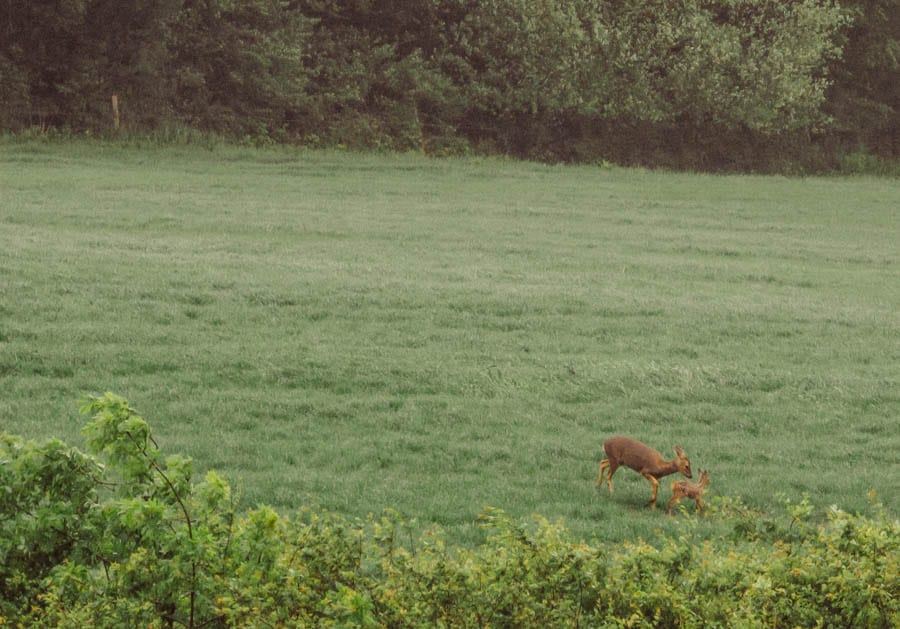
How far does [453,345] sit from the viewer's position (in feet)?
40.5

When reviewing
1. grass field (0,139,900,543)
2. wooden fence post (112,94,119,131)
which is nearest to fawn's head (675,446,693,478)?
grass field (0,139,900,543)

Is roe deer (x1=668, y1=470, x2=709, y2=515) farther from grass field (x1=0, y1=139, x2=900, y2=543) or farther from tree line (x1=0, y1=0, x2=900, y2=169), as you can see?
tree line (x1=0, y1=0, x2=900, y2=169)

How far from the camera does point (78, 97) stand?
1214 inches

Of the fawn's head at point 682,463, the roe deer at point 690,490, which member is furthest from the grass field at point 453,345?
the fawn's head at point 682,463

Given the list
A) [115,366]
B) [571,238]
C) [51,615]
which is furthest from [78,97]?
[51,615]

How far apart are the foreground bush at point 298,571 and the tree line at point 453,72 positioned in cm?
2748

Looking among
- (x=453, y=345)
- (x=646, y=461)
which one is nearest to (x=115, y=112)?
(x=453, y=345)

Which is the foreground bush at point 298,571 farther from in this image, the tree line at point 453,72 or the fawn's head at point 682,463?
the tree line at point 453,72

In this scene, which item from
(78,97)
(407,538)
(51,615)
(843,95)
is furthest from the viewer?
(843,95)

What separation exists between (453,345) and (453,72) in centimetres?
2466

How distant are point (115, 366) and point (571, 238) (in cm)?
1082

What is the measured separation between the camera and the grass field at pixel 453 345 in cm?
890

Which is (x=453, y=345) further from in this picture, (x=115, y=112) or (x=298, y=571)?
(x=115, y=112)

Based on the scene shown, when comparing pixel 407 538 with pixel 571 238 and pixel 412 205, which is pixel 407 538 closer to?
pixel 571 238
